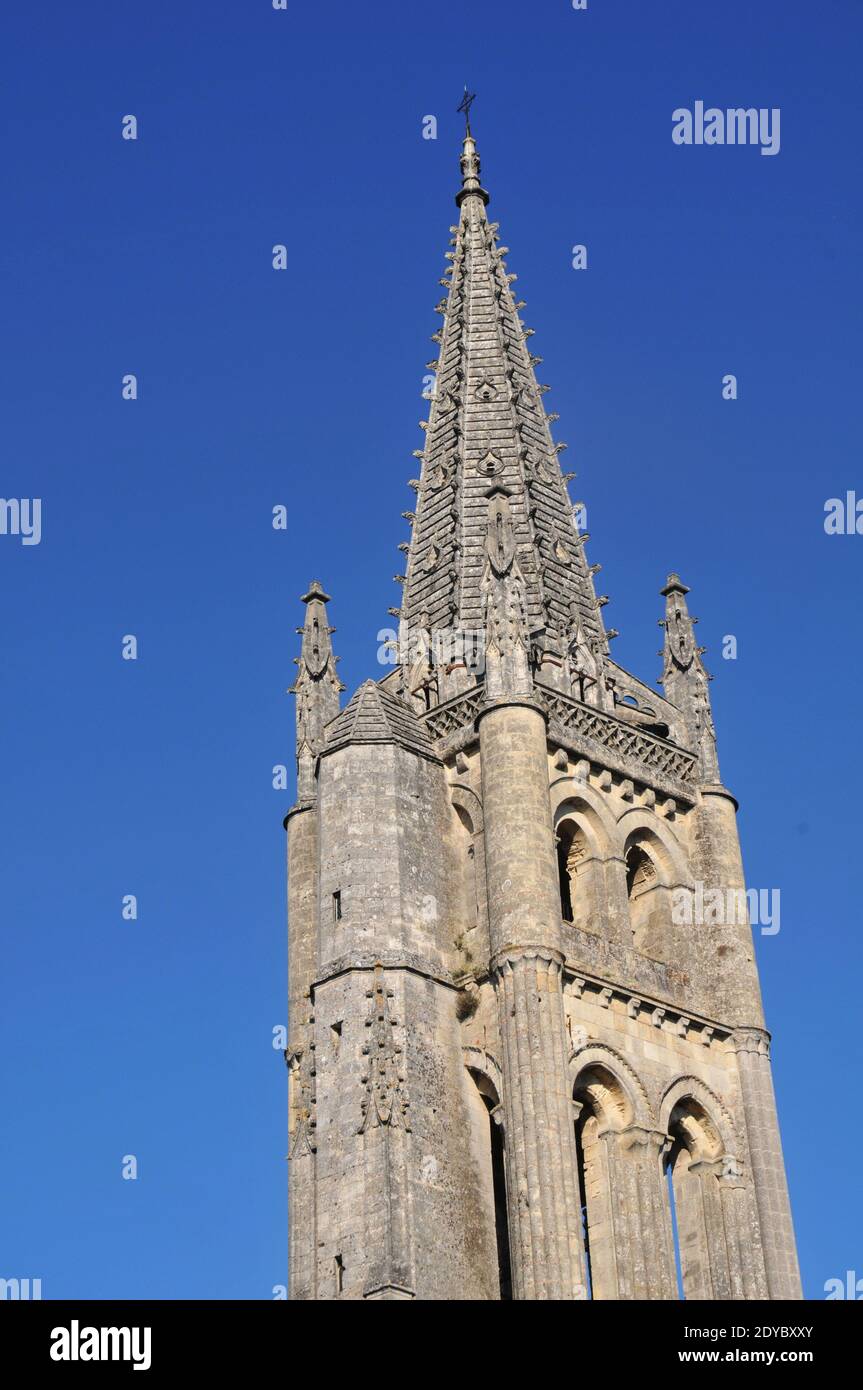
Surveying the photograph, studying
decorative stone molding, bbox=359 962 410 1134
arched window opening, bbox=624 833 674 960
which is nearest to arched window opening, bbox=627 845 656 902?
arched window opening, bbox=624 833 674 960

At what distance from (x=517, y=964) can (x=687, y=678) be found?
38.3 feet

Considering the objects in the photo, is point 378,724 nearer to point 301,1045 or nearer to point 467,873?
point 467,873

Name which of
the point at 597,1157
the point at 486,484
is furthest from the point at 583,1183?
the point at 486,484

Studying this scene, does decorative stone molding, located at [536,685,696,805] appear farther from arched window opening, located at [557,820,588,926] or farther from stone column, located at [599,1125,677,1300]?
stone column, located at [599,1125,677,1300]

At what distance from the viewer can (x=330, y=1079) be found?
152ft

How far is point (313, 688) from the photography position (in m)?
54.0

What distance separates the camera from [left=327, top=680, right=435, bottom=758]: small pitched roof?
50094 mm

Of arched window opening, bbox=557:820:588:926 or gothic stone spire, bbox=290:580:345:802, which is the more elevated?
gothic stone spire, bbox=290:580:345:802

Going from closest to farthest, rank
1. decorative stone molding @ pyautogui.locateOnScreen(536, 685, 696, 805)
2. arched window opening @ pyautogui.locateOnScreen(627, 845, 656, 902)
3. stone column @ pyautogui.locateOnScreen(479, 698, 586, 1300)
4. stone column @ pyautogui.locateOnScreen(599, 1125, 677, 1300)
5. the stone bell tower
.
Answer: stone column @ pyautogui.locateOnScreen(479, 698, 586, 1300) → the stone bell tower → stone column @ pyautogui.locateOnScreen(599, 1125, 677, 1300) → decorative stone molding @ pyautogui.locateOnScreen(536, 685, 696, 805) → arched window opening @ pyautogui.locateOnScreen(627, 845, 656, 902)

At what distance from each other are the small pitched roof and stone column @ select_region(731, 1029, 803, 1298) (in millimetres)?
8807

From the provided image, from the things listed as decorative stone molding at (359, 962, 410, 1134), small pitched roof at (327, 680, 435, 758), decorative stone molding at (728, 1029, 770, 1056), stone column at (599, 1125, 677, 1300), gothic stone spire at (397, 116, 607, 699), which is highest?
gothic stone spire at (397, 116, 607, 699)

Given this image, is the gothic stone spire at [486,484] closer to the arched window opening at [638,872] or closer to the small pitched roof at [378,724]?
the small pitched roof at [378,724]
